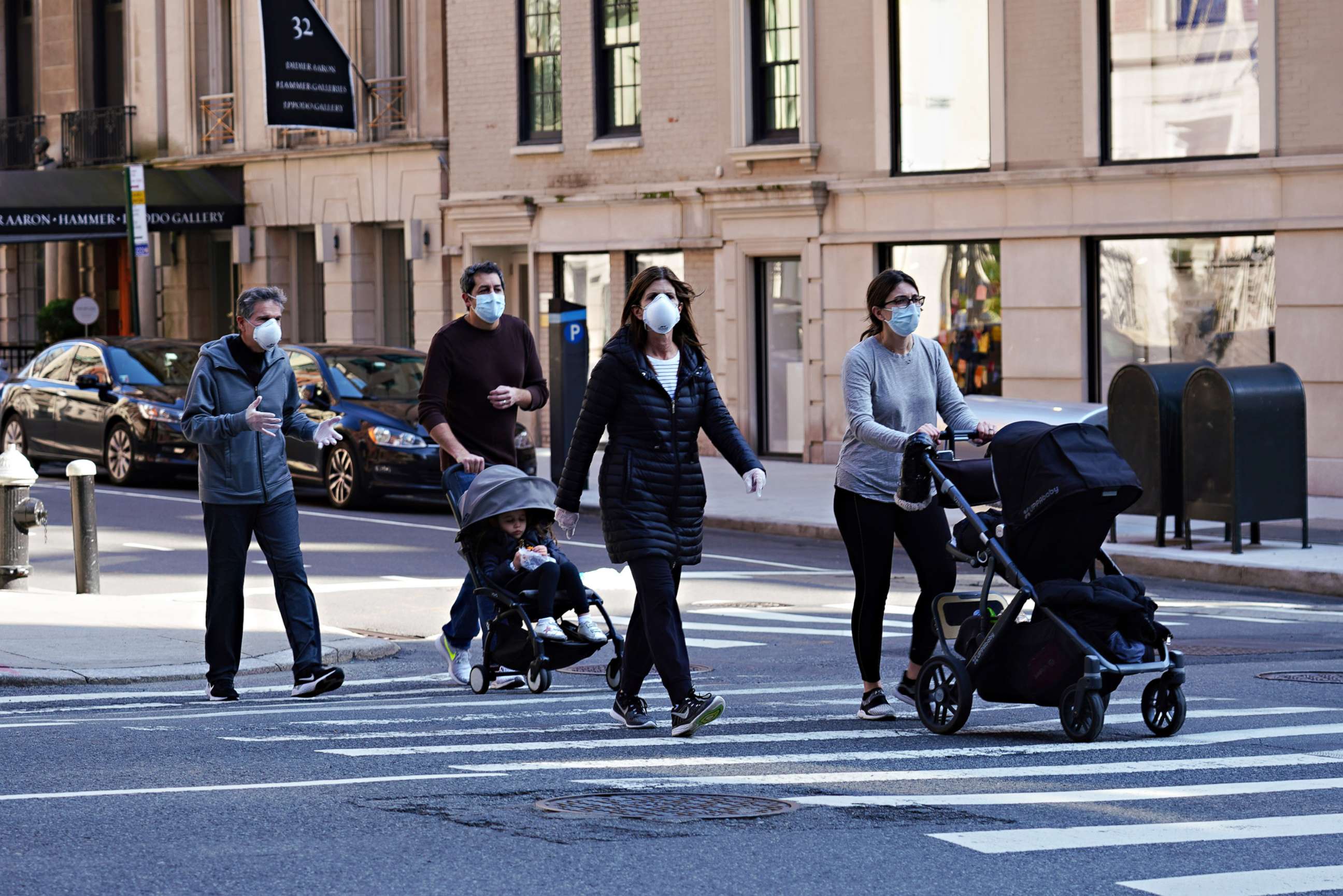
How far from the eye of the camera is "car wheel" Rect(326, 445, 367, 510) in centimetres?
2134

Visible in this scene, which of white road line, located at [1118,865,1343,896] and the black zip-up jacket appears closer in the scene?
white road line, located at [1118,865,1343,896]

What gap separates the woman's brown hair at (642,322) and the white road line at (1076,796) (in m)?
2.35

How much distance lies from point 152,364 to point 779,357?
7516 mm

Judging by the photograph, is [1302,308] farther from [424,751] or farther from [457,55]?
[424,751]

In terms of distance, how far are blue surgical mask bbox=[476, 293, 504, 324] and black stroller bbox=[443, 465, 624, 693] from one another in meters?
0.76

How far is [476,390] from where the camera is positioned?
10.9 metres

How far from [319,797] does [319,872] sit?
116 centimetres

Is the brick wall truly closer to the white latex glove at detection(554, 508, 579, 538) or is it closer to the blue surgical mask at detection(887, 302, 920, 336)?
the blue surgical mask at detection(887, 302, 920, 336)

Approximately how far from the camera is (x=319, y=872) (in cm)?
623

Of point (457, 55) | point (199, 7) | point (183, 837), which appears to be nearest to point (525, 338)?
point (183, 837)

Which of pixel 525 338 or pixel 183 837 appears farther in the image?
pixel 525 338

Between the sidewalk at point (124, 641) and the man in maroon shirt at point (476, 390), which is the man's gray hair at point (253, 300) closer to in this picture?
the man in maroon shirt at point (476, 390)

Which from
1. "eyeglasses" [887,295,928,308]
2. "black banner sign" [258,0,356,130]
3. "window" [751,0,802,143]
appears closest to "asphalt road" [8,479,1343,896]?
"eyeglasses" [887,295,928,308]

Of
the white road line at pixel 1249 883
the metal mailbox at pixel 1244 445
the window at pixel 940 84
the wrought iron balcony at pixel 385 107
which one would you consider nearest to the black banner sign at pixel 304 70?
the wrought iron balcony at pixel 385 107
